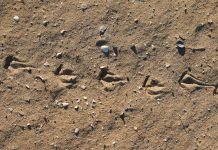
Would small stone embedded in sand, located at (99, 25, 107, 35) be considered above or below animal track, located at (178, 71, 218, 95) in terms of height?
above

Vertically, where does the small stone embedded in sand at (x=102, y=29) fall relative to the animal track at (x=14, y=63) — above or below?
above

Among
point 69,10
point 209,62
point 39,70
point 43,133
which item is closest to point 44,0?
point 69,10

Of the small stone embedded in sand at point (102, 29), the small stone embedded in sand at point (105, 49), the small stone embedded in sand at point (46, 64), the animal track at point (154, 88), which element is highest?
the small stone embedded in sand at point (102, 29)

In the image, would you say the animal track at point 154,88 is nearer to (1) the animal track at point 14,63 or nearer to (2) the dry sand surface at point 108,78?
(2) the dry sand surface at point 108,78

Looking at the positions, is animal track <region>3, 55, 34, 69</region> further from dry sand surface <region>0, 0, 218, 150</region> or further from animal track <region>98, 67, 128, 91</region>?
animal track <region>98, 67, 128, 91</region>

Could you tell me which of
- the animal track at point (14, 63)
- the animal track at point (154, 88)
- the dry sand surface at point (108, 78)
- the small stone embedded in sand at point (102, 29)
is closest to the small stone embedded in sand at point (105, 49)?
the dry sand surface at point (108, 78)

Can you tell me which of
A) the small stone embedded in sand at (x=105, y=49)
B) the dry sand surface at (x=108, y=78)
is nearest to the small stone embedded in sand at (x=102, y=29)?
the dry sand surface at (x=108, y=78)

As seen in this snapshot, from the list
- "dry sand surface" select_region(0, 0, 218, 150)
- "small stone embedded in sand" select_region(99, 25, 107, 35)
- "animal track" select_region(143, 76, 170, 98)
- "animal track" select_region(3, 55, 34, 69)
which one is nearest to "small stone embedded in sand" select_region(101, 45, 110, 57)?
"dry sand surface" select_region(0, 0, 218, 150)
